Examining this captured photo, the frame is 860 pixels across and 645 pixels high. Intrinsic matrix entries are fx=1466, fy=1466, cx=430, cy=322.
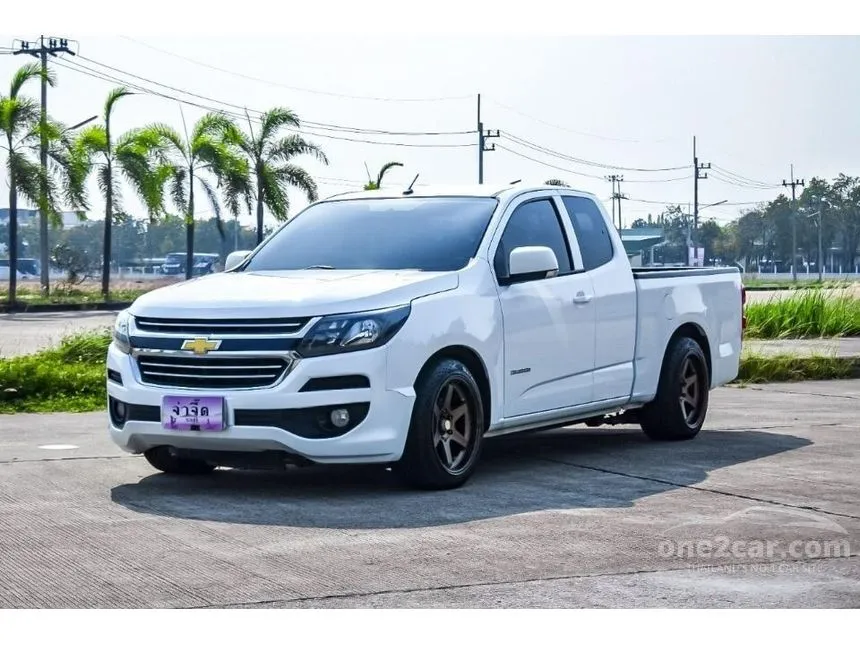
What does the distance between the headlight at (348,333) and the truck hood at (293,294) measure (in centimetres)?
5

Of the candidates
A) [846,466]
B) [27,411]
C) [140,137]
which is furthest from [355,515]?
[140,137]

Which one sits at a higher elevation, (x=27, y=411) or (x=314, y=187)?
(x=314, y=187)

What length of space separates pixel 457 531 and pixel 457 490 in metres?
1.29

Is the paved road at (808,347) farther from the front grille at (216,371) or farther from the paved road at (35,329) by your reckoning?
the front grille at (216,371)

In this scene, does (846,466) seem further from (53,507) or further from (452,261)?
(53,507)

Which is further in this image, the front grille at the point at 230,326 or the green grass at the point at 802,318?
the green grass at the point at 802,318

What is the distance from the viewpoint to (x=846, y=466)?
368 inches

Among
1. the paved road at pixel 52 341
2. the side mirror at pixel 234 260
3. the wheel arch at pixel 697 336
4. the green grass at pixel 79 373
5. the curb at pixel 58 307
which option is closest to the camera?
the side mirror at pixel 234 260

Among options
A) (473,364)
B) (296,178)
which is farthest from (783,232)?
(473,364)

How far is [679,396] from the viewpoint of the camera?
10.6 metres

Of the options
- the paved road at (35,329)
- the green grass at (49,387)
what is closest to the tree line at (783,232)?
the paved road at (35,329)

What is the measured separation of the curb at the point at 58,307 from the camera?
42.2m

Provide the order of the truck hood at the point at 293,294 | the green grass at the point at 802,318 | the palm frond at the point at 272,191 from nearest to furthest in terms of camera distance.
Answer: the truck hood at the point at 293,294 < the green grass at the point at 802,318 < the palm frond at the point at 272,191

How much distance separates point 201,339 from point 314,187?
153 feet
